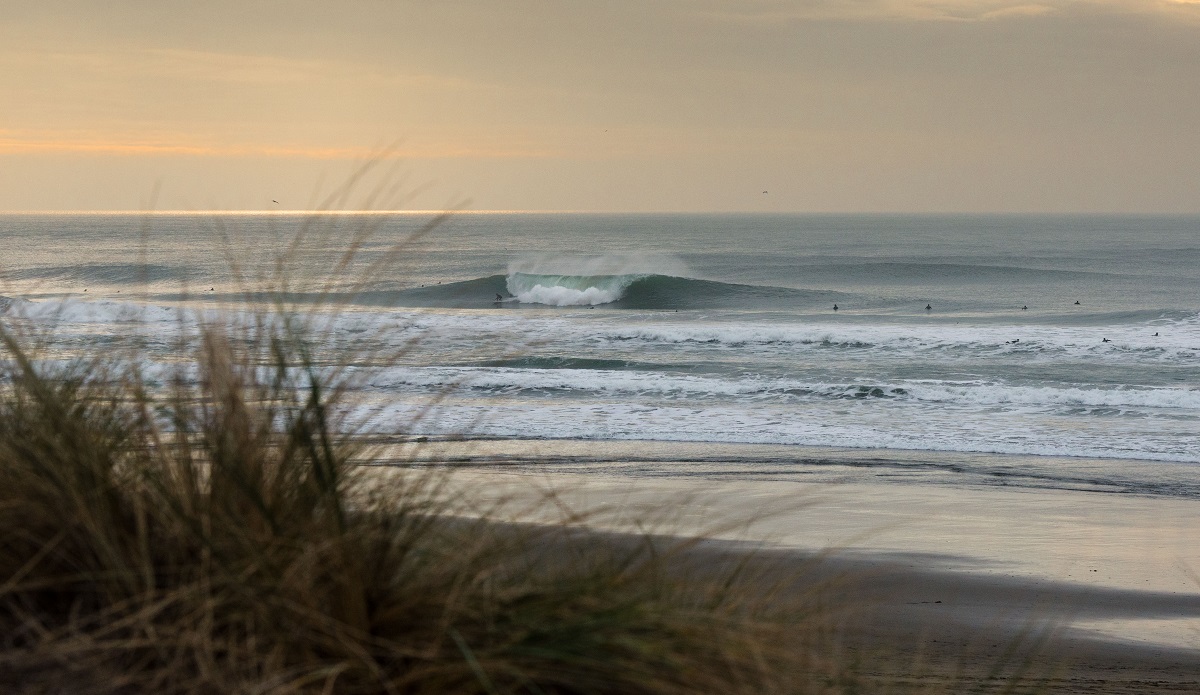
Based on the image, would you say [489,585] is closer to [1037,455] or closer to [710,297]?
[1037,455]

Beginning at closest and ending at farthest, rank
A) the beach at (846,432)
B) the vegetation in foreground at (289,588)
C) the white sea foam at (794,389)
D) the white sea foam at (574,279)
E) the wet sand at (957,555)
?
1. the vegetation in foreground at (289,588)
2. the beach at (846,432)
3. the wet sand at (957,555)
4. the white sea foam at (794,389)
5. the white sea foam at (574,279)

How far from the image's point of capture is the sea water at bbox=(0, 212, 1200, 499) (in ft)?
12.8

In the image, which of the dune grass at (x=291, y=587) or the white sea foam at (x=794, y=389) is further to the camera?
the white sea foam at (x=794, y=389)

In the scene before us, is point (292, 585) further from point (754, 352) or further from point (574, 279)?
point (574, 279)

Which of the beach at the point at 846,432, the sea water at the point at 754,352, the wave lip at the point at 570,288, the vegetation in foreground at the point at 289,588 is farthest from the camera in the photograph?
the wave lip at the point at 570,288

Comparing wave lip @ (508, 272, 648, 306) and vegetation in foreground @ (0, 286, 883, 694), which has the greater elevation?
vegetation in foreground @ (0, 286, 883, 694)

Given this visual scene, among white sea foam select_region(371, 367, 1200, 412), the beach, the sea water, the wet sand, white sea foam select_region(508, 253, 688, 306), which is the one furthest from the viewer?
white sea foam select_region(508, 253, 688, 306)

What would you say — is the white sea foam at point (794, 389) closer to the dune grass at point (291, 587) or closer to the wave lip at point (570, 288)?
the dune grass at point (291, 587)

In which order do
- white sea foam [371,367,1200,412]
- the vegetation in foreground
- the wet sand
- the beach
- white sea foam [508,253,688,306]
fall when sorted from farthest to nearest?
white sea foam [508,253,688,306]
white sea foam [371,367,1200,412]
the wet sand
the beach
the vegetation in foreground

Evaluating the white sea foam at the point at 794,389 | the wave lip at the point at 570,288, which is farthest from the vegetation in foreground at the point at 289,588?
the wave lip at the point at 570,288

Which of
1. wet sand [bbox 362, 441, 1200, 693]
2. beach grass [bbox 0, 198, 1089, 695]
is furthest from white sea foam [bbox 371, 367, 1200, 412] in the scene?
beach grass [bbox 0, 198, 1089, 695]

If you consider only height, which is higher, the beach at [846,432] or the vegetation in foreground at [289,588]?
the vegetation in foreground at [289,588]

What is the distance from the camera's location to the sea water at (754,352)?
3.91 metres

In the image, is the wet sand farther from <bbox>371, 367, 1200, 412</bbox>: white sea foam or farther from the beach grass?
<bbox>371, 367, 1200, 412</bbox>: white sea foam
